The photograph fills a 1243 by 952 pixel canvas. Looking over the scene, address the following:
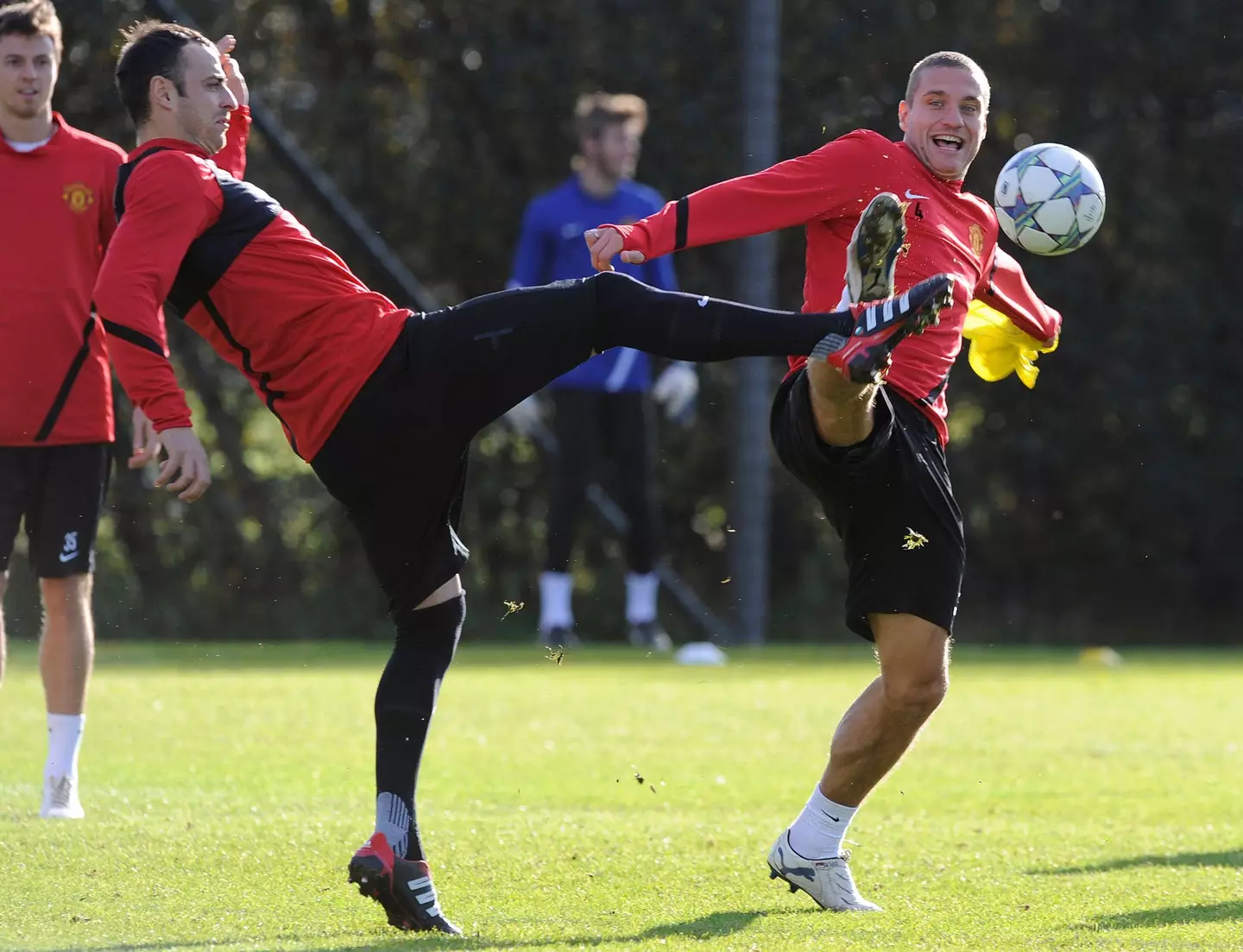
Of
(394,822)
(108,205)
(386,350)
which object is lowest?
(394,822)

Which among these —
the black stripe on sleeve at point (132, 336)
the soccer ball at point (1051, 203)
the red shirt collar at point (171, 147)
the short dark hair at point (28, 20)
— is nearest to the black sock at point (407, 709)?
the black stripe on sleeve at point (132, 336)

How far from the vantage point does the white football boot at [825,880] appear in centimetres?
441

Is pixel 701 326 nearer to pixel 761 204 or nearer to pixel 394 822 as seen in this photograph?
pixel 761 204

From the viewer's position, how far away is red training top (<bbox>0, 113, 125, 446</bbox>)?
5625 mm

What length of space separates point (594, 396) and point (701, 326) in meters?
6.49

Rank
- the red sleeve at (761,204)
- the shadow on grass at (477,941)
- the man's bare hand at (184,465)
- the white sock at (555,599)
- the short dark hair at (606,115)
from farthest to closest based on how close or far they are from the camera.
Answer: the white sock at (555,599) < the short dark hair at (606,115) < the red sleeve at (761,204) < the man's bare hand at (184,465) < the shadow on grass at (477,941)

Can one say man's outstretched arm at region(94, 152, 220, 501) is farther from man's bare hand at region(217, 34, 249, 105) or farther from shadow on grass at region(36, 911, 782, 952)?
shadow on grass at region(36, 911, 782, 952)

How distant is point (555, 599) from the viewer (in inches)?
408

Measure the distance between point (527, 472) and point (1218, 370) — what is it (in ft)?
16.1

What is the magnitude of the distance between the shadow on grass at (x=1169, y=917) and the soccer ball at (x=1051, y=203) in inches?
69.7

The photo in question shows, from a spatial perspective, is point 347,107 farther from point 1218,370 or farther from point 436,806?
point 436,806

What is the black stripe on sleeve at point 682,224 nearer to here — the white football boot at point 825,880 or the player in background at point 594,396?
the white football boot at point 825,880

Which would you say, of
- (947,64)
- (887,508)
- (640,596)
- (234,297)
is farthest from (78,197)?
(640,596)

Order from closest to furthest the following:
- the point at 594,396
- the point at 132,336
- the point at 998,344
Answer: the point at 132,336
the point at 998,344
the point at 594,396
